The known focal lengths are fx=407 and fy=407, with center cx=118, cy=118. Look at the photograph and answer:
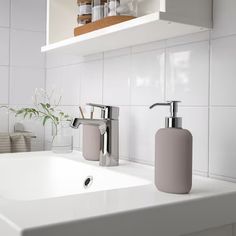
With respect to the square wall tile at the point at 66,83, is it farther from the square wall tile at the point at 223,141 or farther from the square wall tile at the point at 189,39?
the square wall tile at the point at 223,141

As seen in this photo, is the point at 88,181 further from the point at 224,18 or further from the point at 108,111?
the point at 224,18

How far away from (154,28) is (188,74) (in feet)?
0.55

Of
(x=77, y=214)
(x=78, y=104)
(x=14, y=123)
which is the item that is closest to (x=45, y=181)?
(x=78, y=104)

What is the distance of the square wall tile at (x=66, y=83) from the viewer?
5.44 ft

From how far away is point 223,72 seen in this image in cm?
101

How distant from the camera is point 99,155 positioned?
1.28 m

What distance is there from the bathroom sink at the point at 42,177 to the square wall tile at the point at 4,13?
28.4 inches

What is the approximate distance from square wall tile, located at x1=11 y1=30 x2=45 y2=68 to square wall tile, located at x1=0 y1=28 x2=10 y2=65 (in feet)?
0.08

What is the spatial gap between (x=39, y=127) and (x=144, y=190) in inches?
45.4

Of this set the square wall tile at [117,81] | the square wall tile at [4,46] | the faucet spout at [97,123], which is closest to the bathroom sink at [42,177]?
the faucet spout at [97,123]

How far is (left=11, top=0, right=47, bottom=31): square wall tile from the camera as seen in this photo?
1879 millimetres

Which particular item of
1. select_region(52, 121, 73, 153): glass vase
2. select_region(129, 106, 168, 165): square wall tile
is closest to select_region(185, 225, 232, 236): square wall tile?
select_region(129, 106, 168, 165): square wall tile

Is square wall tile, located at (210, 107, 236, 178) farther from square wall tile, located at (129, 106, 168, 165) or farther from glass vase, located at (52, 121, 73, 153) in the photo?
glass vase, located at (52, 121, 73, 153)

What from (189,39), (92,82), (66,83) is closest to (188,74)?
(189,39)
